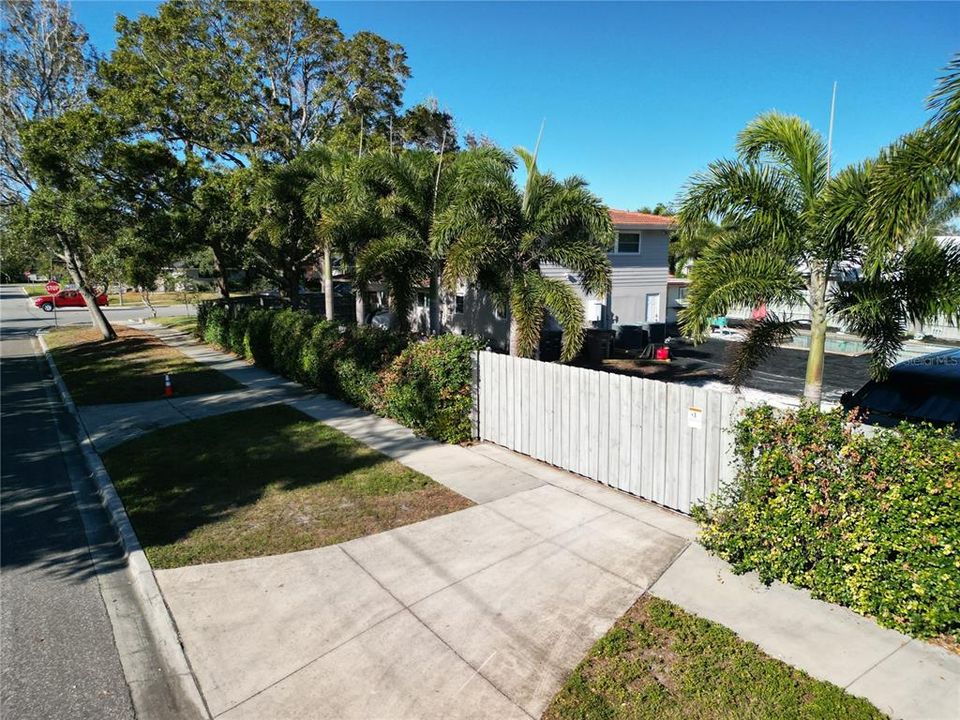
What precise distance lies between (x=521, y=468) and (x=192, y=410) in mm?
7834

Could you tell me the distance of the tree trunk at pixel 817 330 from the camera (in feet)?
23.7

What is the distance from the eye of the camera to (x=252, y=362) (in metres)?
18.6

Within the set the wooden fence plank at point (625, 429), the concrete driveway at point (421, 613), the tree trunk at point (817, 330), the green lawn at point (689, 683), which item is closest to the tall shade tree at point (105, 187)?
the concrete driveway at point (421, 613)

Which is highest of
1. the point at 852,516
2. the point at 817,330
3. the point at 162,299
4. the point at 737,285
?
the point at 737,285

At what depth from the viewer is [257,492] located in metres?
7.94

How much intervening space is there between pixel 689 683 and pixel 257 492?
5.86 metres

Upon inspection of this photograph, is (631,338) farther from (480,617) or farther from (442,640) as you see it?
(442,640)

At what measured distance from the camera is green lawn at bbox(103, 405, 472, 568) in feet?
21.6

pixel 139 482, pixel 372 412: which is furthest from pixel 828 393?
pixel 139 482

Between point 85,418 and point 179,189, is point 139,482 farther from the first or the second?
point 179,189

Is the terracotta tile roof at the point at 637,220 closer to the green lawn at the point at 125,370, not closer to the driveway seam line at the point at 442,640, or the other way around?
the green lawn at the point at 125,370

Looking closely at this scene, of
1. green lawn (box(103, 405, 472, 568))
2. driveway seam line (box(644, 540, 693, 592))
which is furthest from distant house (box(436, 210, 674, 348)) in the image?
driveway seam line (box(644, 540, 693, 592))

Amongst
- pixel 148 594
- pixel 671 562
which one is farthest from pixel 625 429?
pixel 148 594

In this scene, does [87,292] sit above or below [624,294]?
above
